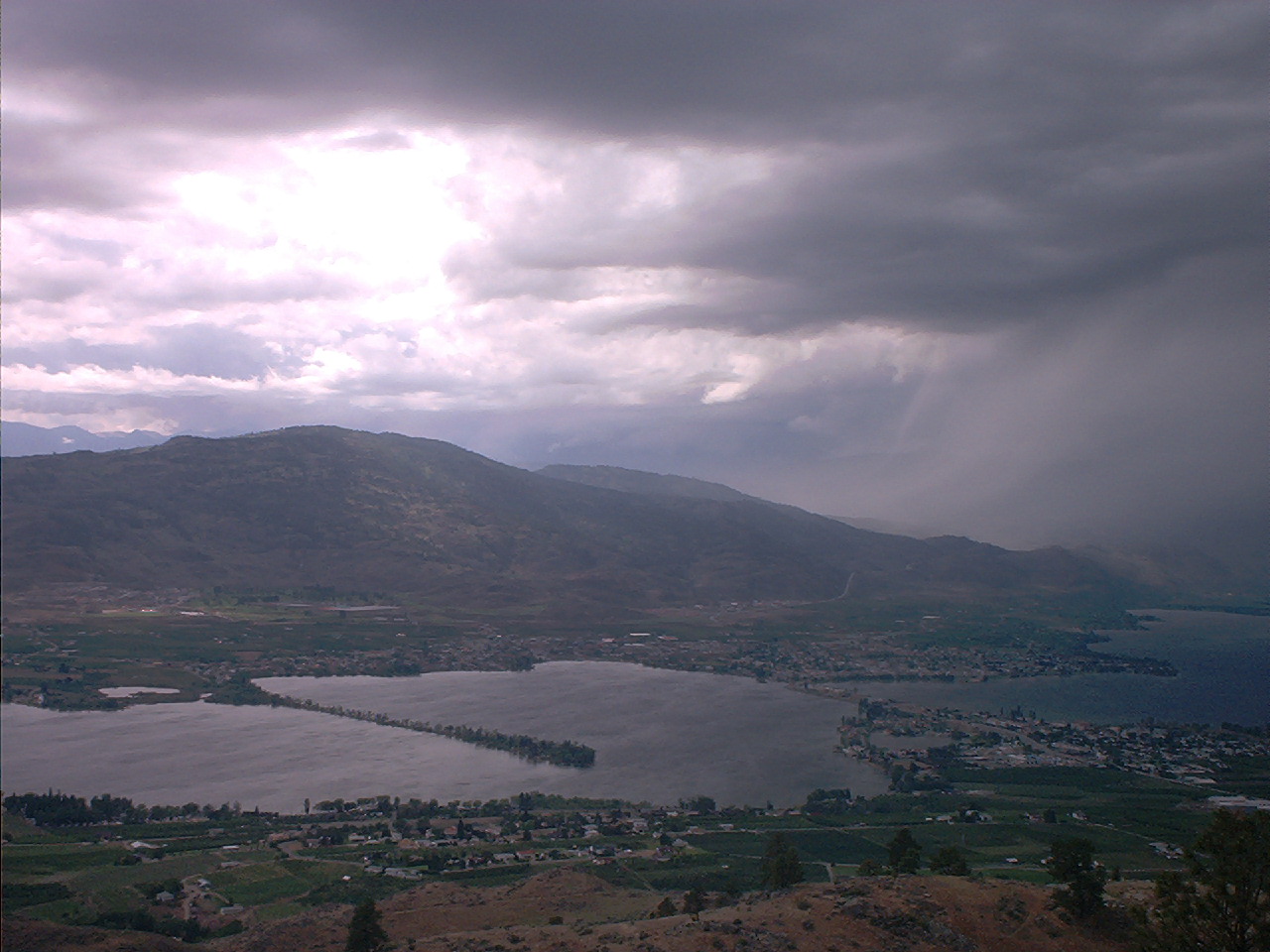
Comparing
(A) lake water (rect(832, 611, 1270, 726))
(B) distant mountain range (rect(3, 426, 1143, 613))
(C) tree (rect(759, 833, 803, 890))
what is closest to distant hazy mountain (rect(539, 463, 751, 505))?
(B) distant mountain range (rect(3, 426, 1143, 613))

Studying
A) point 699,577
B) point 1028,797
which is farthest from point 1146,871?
point 699,577

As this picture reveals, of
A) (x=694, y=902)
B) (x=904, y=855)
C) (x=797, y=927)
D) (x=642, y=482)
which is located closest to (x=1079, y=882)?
(x=797, y=927)

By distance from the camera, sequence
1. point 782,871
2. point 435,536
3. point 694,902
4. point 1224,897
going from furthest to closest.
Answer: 1. point 435,536
2. point 782,871
3. point 694,902
4. point 1224,897

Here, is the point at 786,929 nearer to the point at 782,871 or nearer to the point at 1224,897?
the point at 782,871

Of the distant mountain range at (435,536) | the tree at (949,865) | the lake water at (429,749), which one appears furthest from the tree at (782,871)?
the distant mountain range at (435,536)

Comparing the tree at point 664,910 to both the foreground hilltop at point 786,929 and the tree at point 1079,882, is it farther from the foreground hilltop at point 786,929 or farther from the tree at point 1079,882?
the tree at point 1079,882
